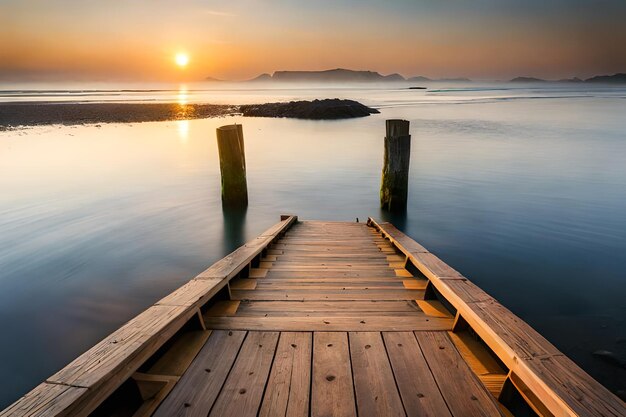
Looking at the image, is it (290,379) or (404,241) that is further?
(404,241)

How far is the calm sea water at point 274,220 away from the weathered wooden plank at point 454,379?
266cm

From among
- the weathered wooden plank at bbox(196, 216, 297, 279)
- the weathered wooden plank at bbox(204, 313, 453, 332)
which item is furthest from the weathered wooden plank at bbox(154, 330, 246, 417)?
the weathered wooden plank at bbox(196, 216, 297, 279)

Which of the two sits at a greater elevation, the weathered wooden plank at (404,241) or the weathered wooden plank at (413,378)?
the weathered wooden plank at (404,241)

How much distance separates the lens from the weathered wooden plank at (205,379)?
2111mm

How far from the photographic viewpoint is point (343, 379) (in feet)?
7.73

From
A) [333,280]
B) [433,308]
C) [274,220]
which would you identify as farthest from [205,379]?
[274,220]

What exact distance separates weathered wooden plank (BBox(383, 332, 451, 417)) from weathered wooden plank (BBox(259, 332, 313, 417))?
0.59 m

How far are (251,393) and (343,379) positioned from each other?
586 mm

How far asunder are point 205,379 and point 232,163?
7441 millimetres

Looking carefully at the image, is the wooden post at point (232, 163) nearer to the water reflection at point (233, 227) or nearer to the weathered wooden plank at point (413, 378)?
the water reflection at point (233, 227)

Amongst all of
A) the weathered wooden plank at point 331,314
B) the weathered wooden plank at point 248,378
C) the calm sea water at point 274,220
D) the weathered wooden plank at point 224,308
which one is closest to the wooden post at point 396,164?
the calm sea water at point 274,220

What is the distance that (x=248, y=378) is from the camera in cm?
235

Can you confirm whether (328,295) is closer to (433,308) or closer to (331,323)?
(331,323)

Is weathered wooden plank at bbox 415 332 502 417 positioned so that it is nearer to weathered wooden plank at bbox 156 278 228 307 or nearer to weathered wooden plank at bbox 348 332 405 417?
weathered wooden plank at bbox 348 332 405 417
